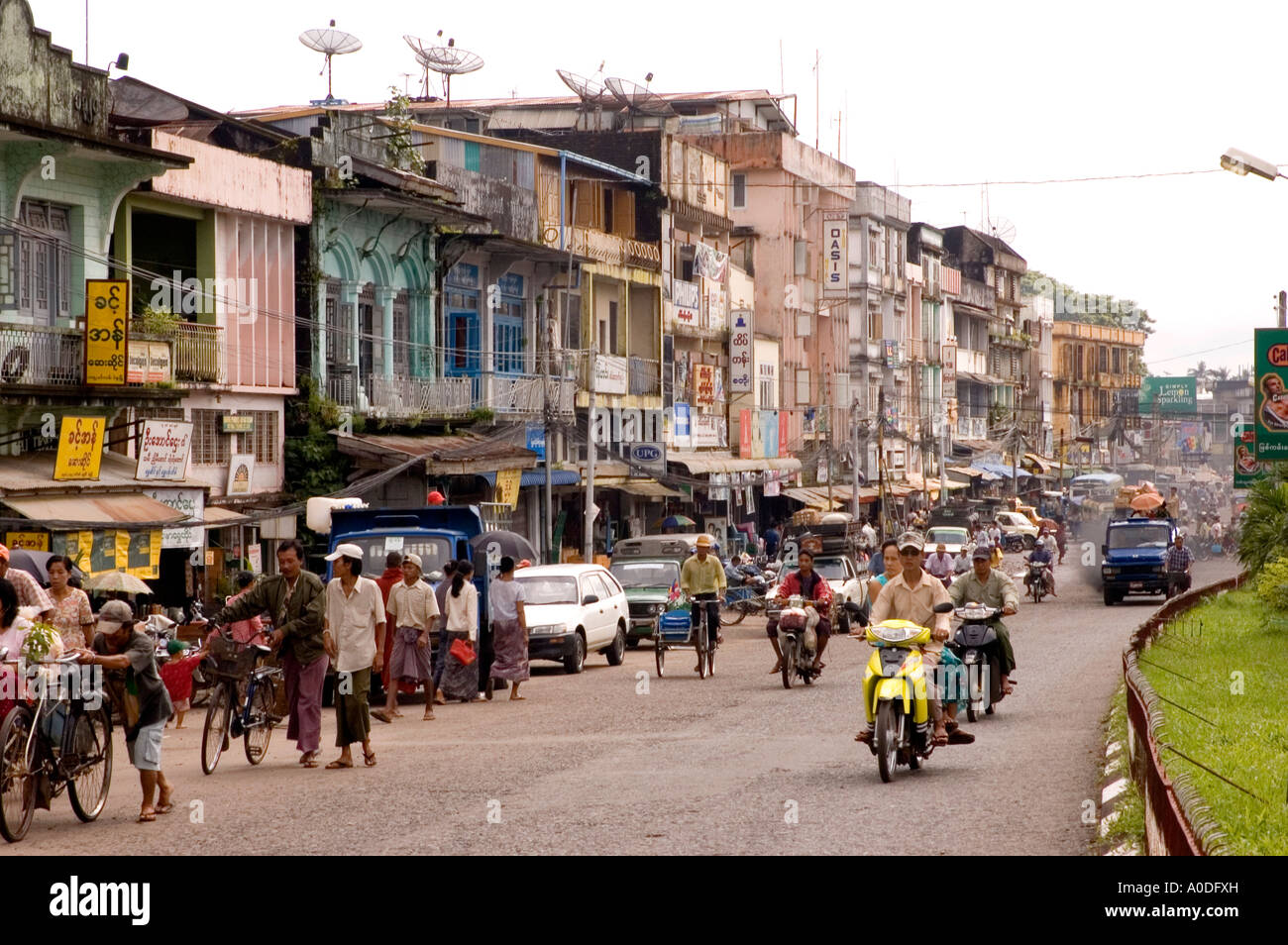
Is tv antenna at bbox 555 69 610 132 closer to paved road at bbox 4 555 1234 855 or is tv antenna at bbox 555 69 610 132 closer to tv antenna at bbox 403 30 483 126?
tv antenna at bbox 403 30 483 126

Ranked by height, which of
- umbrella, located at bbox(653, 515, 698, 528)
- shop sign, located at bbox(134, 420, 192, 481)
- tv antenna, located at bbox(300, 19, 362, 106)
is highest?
tv antenna, located at bbox(300, 19, 362, 106)

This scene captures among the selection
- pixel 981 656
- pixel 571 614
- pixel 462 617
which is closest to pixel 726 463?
pixel 571 614

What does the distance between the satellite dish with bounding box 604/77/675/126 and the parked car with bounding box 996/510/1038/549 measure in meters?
22.7

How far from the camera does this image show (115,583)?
2253 cm

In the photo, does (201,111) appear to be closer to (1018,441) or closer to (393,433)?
(393,433)

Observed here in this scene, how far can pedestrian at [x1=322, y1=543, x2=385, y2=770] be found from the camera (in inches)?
595

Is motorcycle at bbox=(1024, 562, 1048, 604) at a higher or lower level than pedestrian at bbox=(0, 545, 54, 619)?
lower

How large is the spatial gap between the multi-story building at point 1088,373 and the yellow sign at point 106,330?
107 m

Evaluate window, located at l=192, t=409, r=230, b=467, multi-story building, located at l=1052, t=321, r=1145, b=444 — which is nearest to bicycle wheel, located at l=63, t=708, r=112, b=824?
window, located at l=192, t=409, r=230, b=467

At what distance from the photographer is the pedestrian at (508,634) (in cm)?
2225

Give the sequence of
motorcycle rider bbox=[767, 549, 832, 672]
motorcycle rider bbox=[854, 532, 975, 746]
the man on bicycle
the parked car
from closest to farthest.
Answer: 1. motorcycle rider bbox=[854, 532, 975, 746]
2. motorcycle rider bbox=[767, 549, 832, 672]
3. the man on bicycle
4. the parked car

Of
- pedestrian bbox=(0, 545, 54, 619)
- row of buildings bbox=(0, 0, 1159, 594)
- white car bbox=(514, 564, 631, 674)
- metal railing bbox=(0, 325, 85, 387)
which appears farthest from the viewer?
white car bbox=(514, 564, 631, 674)
